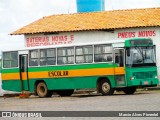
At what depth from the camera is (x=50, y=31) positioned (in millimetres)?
43719

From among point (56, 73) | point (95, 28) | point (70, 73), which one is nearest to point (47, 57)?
point (56, 73)

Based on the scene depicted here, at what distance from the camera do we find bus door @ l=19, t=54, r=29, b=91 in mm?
33688

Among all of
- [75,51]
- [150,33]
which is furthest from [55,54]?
[150,33]

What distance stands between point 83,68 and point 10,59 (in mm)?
4827

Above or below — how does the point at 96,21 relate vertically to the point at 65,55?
above

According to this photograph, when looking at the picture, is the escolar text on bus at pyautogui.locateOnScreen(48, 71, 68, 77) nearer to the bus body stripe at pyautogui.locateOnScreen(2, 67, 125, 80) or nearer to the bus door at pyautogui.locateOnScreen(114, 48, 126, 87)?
the bus body stripe at pyautogui.locateOnScreen(2, 67, 125, 80)

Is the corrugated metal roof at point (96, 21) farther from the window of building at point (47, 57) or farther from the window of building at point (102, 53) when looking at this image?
the window of building at point (102, 53)

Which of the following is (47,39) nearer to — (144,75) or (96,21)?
(96,21)

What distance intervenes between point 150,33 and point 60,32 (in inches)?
250

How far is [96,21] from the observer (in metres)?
44.2

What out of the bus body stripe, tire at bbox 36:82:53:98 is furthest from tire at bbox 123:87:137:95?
tire at bbox 36:82:53:98

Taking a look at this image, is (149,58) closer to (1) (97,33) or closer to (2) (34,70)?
(2) (34,70)

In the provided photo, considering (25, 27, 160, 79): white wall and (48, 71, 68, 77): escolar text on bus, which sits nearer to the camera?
(48, 71, 68, 77): escolar text on bus

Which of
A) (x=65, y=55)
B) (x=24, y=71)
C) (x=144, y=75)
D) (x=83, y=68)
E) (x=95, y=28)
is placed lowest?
(x=144, y=75)
